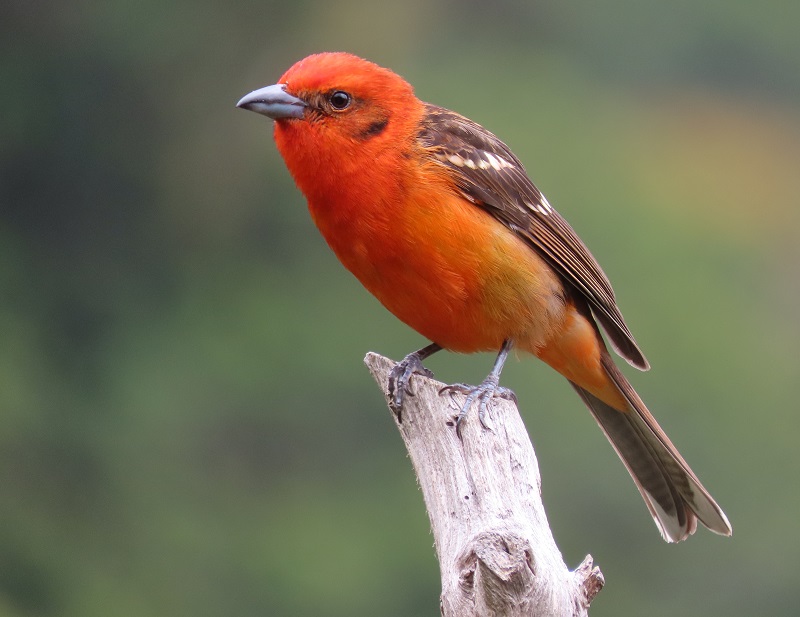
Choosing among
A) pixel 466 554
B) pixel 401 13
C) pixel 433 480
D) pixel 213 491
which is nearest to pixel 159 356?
pixel 213 491

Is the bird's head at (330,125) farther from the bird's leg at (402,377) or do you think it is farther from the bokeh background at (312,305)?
the bokeh background at (312,305)

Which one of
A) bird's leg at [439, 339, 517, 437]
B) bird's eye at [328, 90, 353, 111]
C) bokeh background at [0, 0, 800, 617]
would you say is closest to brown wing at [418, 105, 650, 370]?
bird's eye at [328, 90, 353, 111]

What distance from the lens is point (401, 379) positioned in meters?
4.48

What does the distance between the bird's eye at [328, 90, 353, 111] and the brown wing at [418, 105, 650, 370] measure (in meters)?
0.36

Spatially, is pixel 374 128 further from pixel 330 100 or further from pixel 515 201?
pixel 515 201

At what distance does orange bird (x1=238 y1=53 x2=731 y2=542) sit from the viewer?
430cm

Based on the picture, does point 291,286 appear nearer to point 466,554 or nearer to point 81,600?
point 81,600

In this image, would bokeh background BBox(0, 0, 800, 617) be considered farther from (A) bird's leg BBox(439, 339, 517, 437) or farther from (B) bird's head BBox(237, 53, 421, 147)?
(B) bird's head BBox(237, 53, 421, 147)

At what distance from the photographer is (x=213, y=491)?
6.46 metres

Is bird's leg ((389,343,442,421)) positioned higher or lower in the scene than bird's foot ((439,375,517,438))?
higher

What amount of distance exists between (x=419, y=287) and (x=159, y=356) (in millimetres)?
2797

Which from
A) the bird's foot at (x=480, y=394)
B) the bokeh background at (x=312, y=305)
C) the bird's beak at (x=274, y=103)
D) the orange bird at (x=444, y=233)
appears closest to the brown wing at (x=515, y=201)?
the orange bird at (x=444, y=233)

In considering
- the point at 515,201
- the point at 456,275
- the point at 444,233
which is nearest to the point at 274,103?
the point at 444,233

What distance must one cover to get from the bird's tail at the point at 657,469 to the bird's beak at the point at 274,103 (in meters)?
1.89
